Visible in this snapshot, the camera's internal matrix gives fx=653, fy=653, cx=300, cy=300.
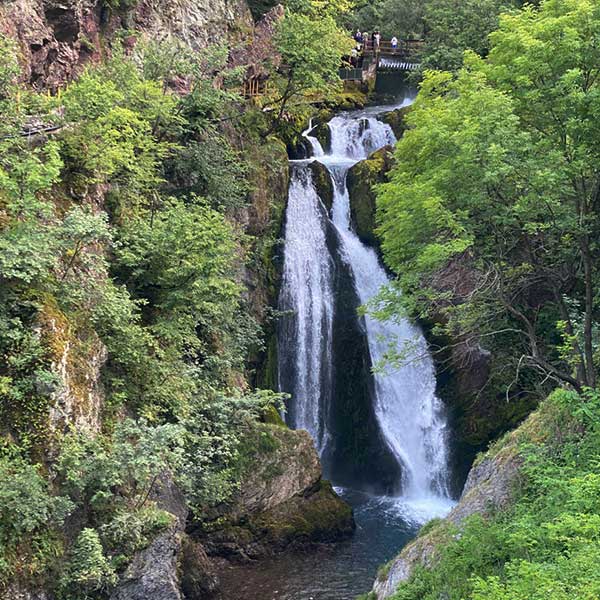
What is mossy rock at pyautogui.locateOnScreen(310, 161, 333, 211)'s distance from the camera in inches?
938

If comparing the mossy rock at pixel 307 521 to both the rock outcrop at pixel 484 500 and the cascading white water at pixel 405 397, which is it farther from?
the rock outcrop at pixel 484 500

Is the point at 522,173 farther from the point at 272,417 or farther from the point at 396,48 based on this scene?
the point at 396,48

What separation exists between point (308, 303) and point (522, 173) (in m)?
12.9

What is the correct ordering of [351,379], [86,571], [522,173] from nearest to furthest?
A: [86,571]
[522,173]
[351,379]

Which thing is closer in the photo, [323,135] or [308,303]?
[308,303]

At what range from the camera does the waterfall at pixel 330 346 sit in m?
20.2

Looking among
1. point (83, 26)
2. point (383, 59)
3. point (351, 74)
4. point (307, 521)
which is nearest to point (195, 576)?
point (307, 521)

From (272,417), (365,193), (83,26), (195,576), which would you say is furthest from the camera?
(365,193)

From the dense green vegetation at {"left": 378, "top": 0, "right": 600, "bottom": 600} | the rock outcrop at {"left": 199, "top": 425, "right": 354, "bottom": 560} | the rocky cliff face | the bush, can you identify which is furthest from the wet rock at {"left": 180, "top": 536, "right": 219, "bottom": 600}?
the rocky cliff face

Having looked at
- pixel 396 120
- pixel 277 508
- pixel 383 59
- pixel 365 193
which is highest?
pixel 383 59

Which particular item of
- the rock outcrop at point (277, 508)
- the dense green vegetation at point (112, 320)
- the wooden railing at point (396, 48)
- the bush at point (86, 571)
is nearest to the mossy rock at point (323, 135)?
the dense green vegetation at point (112, 320)

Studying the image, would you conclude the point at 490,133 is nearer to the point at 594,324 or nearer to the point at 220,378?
the point at 594,324

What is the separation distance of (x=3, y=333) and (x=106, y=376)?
2752mm

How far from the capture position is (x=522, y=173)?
9578mm
